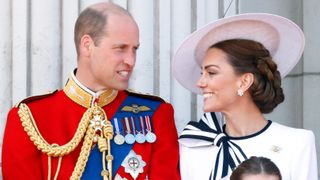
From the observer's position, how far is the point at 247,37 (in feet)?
9.48

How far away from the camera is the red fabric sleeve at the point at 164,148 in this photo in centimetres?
273

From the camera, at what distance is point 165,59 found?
352cm

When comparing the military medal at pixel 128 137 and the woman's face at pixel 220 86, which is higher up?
the woman's face at pixel 220 86

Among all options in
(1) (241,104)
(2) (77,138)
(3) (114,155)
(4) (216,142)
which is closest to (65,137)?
(2) (77,138)

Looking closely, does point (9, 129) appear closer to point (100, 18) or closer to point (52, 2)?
point (100, 18)

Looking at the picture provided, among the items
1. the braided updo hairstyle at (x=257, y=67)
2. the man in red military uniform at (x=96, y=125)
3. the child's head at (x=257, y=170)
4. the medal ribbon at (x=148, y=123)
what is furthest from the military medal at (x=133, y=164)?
the braided updo hairstyle at (x=257, y=67)

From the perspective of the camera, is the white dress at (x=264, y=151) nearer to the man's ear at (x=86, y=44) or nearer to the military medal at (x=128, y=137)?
the military medal at (x=128, y=137)

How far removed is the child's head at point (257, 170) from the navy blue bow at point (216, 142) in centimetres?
20

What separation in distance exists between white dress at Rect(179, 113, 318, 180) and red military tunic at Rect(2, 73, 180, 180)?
0.05 metres

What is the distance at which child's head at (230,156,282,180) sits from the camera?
2426 mm

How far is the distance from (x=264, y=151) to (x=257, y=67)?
0.31m

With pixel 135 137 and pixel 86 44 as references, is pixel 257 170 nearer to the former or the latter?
pixel 135 137

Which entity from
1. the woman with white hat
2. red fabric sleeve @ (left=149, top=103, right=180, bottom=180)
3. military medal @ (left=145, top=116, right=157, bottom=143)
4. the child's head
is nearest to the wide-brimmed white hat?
the woman with white hat

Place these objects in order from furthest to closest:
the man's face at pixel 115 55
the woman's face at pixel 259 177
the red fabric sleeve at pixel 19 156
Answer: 1. the man's face at pixel 115 55
2. the red fabric sleeve at pixel 19 156
3. the woman's face at pixel 259 177
